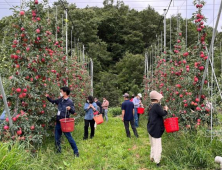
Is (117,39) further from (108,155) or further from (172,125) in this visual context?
(172,125)

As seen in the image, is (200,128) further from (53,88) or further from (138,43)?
(138,43)

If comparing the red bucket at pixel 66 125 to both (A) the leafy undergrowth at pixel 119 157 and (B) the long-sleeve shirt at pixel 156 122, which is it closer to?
(A) the leafy undergrowth at pixel 119 157

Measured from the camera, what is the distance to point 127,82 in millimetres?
25562

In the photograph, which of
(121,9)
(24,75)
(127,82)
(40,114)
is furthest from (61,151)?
(121,9)

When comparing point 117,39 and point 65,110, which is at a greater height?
point 117,39

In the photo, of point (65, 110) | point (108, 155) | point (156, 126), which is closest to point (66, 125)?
point (65, 110)

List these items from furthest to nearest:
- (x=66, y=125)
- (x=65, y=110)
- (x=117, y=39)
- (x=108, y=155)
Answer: (x=117, y=39) < (x=108, y=155) < (x=65, y=110) < (x=66, y=125)

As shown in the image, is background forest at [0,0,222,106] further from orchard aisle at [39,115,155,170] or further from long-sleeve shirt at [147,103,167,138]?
long-sleeve shirt at [147,103,167,138]

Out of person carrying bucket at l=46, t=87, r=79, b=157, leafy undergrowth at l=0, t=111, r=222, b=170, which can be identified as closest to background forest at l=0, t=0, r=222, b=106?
leafy undergrowth at l=0, t=111, r=222, b=170

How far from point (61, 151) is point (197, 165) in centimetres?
273

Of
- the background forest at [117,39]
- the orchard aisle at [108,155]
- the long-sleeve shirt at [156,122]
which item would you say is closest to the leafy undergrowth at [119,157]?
the orchard aisle at [108,155]

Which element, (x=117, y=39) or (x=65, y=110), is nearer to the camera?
(x=65, y=110)

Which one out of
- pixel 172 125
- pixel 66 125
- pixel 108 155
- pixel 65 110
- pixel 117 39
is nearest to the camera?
pixel 172 125

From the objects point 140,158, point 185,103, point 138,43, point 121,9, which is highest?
point 121,9
